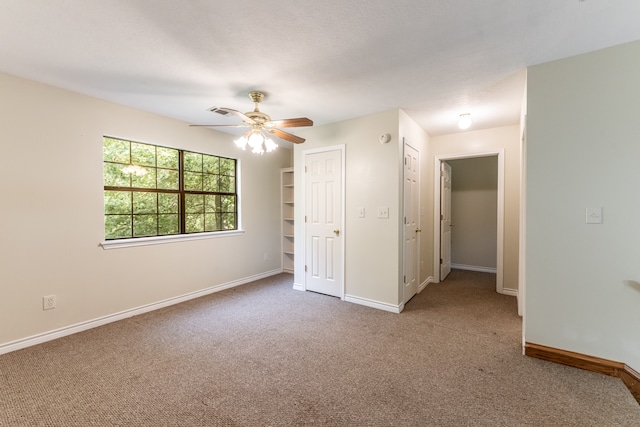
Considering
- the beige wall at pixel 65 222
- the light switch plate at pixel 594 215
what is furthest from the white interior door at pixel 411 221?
the beige wall at pixel 65 222

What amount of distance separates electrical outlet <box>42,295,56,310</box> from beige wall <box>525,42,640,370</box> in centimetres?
430

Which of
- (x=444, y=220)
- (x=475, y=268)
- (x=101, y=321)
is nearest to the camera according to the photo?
(x=101, y=321)

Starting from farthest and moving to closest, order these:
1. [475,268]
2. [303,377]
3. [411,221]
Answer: [475,268] < [411,221] < [303,377]

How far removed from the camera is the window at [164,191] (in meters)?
3.17

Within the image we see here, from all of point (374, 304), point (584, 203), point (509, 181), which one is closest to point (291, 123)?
→ point (374, 304)

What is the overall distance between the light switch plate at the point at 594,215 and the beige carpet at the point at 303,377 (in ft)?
3.71

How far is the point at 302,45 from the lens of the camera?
76.8 inches

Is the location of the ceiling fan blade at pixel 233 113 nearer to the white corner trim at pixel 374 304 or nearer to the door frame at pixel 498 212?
the white corner trim at pixel 374 304

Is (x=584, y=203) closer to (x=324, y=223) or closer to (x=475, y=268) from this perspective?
(x=324, y=223)

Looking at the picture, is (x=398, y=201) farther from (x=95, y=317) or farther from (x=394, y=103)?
(x=95, y=317)

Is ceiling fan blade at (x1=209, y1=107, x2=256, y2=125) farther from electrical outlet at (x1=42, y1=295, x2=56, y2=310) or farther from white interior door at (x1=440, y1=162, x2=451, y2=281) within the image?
white interior door at (x1=440, y1=162, x2=451, y2=281)

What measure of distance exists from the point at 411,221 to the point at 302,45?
256cm

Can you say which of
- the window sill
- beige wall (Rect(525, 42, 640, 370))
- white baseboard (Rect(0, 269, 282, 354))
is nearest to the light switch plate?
beige wall (Rect(525, 42, 640, 370))

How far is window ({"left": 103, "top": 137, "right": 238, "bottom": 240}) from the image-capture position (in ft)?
10.4
